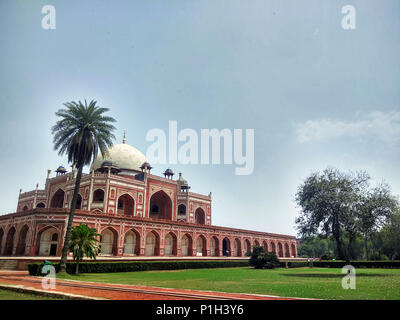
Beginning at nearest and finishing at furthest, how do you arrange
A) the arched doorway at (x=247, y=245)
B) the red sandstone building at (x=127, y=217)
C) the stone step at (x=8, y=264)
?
1. the stone step at (x=8, y=264)
2. the red sandstone building at (x=127, y=217)
3. the arched doorway at (x=247, y=245)

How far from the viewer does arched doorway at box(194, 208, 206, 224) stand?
58138 millimetres

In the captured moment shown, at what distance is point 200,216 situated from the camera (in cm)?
5878

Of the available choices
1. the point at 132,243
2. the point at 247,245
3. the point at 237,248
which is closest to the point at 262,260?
the point at 132,243

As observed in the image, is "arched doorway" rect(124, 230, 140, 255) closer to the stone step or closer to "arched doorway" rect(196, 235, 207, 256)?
"arched doorway" rect(196, 235, 207, 256)

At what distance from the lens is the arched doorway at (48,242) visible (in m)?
33.2

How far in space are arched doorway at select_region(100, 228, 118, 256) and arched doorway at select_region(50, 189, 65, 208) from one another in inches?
711

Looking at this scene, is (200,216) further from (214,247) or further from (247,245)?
(247,245)

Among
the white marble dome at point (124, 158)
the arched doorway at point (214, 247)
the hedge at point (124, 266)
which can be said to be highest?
the white marble dome at point (124, 158)

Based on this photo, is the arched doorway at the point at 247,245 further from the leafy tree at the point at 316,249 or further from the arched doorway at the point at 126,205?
the leafy tree at the point at 316,249

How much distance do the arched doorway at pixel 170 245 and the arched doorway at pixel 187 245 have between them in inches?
83.5

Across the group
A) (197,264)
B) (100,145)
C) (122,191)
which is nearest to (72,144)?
(100,145)

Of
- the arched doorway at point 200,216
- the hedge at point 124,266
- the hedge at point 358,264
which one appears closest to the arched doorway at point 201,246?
the arched doorway at point 200,216

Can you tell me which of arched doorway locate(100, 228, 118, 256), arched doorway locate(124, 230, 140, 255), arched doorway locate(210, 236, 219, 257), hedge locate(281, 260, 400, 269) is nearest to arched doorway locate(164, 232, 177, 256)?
arched doorway locate(124, 230, 140, 255)

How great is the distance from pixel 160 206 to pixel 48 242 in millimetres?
23146
